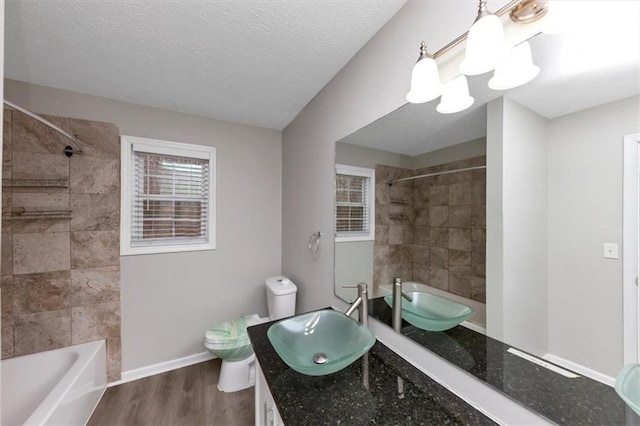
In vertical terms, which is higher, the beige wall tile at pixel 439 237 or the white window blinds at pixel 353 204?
the white window blinds at pixel 353 204

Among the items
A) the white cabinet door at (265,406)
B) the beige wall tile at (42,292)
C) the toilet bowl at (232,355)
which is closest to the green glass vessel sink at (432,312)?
the white cabinet door at (265,406)

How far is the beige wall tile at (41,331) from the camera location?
69.7 inches

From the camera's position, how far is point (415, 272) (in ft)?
3.77

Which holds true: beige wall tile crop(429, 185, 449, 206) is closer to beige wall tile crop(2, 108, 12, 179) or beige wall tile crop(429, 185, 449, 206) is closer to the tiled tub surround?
the tiled tub surround

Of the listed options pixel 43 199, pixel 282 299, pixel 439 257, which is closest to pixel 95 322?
pixel 43 199

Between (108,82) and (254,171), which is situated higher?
(108,82)

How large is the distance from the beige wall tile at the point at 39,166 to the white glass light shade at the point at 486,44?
2714mm

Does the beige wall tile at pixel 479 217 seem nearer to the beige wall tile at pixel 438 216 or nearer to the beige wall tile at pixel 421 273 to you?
Answer: the beige wall tile at pixel 438 216

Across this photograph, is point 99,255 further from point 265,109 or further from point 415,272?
point 415,272

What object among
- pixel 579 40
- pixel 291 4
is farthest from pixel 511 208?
pixel 291 4

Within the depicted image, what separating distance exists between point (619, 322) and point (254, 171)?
2.61 metres

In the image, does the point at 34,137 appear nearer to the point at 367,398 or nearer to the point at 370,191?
the point at 370,191

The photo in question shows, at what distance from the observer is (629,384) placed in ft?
1.97

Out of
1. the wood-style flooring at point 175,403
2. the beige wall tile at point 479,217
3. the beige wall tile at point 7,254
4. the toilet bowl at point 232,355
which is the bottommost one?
the wood-style flooring at point 175,403
